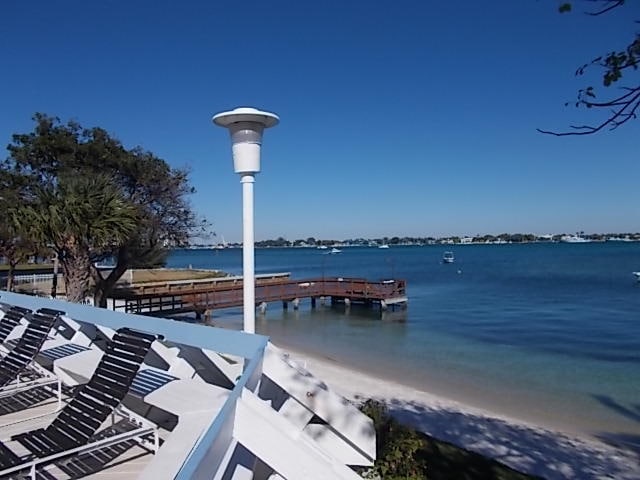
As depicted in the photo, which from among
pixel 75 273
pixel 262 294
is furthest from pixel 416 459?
pixel 262 294

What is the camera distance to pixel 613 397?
445 inches

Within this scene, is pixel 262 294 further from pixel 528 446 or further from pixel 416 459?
pixel 416 459

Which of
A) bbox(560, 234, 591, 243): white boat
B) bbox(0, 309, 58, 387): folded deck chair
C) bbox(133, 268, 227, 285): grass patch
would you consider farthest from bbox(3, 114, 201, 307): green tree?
bbox(560, 234, 591, 243): white boat

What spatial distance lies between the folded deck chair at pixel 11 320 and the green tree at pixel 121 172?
43.3 feet

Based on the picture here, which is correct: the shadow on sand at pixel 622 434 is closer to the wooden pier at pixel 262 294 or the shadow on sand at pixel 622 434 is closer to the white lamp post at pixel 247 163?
Answer: the white lamp post at pixel 247 163

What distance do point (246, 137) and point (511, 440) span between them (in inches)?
261

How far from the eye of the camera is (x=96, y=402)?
3459 millimetres

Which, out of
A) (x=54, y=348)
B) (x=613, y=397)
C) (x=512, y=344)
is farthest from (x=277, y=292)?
(x=54, y=348)

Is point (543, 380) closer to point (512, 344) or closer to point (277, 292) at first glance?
point (512, 344)

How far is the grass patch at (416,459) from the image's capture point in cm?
395

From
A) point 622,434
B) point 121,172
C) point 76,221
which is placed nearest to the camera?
point 622,434

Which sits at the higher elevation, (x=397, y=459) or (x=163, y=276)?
(x=397, y=459)

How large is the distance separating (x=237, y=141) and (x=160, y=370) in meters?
1.95

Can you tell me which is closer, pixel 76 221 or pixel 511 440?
pixel 511 440
